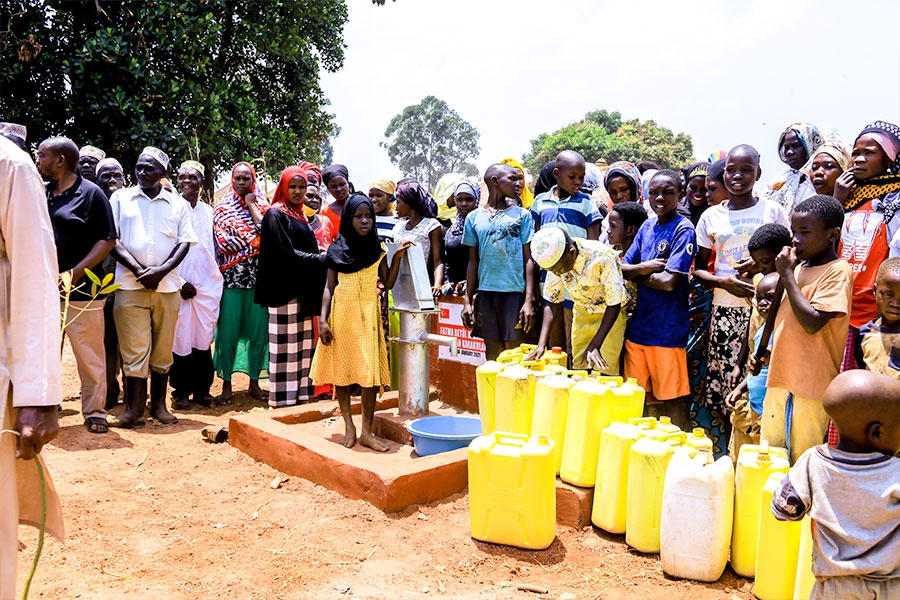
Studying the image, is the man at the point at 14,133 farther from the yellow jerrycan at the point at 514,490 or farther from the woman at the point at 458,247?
the yellow jerrycan at the point at 514,490

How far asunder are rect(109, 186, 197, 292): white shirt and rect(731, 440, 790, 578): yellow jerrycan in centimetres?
421

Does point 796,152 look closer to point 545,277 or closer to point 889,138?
point 889,138

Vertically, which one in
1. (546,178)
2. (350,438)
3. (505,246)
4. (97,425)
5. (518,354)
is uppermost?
(546,178)

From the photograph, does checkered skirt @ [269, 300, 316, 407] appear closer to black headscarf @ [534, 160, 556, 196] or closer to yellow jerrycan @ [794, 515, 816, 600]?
black headscarf @ [534, 160, 556, 196]

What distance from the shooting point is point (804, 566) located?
265cm

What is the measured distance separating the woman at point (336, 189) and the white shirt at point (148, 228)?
1508 millimetres

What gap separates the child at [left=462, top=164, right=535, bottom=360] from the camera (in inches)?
188

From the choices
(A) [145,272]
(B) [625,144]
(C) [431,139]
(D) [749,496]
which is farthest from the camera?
(C) [431,139]

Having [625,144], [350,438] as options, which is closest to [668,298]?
[350,438]

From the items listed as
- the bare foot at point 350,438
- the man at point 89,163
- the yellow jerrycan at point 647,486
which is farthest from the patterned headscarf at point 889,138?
the man at point 89,163

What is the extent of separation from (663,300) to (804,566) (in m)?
1.70

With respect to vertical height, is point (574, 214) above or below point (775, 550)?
above

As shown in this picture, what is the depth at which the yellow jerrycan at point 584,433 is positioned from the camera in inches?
136

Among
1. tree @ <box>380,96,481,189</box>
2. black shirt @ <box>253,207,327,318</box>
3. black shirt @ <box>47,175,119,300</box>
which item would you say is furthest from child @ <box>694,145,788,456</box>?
tree @ <box>380,96,481,189</box>
